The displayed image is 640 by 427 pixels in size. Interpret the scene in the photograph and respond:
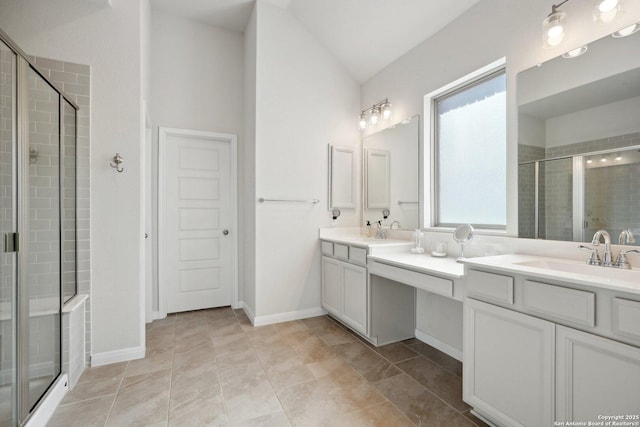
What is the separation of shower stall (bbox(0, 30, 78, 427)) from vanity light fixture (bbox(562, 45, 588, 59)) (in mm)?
2813

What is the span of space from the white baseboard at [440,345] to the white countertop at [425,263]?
73 cm

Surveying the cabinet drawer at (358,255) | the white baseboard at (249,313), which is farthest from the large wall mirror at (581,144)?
the white baseboard at (249,313)

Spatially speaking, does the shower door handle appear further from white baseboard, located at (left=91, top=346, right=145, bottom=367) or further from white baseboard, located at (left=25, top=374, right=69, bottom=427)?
white baseboard, located at (left=91, top=346, right=145, bottom=367)

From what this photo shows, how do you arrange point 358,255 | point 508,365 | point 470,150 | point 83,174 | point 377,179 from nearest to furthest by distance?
point 508,365 < point 83,174 < point 470,150 < point 358,255 < point 377,179

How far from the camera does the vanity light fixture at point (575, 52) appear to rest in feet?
5.28

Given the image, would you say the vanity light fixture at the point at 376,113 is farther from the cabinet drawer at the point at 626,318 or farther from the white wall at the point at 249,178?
the cabinet drawer at the point at 626,318

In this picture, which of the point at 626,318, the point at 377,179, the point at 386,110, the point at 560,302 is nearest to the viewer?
the point at 626,318

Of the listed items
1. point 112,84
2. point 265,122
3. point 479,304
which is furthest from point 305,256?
point 112,84

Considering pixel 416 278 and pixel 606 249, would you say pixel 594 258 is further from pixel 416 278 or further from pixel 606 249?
pixel 416 278

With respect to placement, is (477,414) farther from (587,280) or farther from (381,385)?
(587,280)

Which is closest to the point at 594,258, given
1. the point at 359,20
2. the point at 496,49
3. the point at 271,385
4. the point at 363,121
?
the point at 496,49

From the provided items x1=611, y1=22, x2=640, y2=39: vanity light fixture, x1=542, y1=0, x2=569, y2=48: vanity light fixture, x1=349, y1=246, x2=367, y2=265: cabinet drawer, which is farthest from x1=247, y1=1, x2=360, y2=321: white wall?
x1=611, y1=22, x2=640, y2=39: vanity light fixture

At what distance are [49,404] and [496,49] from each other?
351 cm

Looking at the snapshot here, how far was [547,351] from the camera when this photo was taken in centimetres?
125
